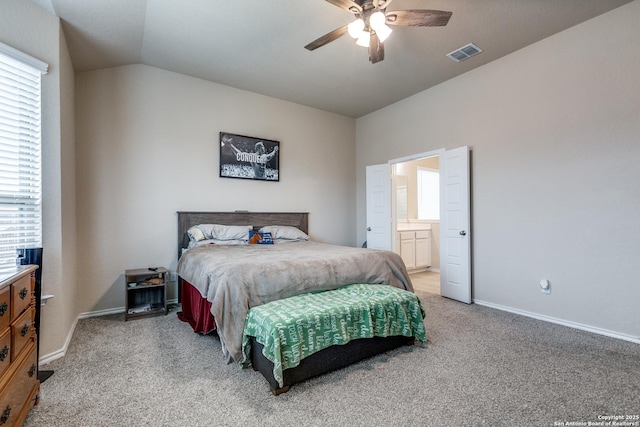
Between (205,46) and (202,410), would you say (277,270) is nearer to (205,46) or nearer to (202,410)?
(202,410)

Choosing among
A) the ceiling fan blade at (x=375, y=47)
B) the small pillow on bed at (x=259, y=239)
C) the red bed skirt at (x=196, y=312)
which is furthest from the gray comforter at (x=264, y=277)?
the ceiling fan blade at (x=375, y=47)

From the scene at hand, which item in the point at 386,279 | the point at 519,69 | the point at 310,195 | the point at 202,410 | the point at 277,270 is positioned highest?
the point at 519,69

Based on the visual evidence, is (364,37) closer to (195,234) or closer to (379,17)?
(379,17)

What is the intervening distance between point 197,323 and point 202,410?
1.23 m

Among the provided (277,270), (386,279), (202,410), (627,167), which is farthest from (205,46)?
(627,167)

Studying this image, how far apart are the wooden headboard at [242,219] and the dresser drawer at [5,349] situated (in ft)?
8.29

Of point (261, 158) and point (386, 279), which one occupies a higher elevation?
point (261, 158)

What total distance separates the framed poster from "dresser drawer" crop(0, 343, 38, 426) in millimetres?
3006

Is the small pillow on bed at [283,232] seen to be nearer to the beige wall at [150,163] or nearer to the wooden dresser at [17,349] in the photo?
the beige wall at [150,163]

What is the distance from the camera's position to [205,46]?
338 cm

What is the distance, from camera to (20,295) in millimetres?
1617

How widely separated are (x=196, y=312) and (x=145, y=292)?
3.97ft

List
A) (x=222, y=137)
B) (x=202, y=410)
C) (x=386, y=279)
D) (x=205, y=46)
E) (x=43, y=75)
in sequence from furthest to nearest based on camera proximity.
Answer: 1. (x=222, y=137)
2. (x=205, y=46)
3. (x=386, y=279)
4. (x=43, y=75)
5. (x=202, y=410)

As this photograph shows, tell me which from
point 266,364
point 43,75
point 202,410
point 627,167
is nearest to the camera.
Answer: point 202,410
